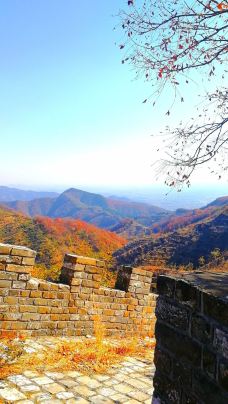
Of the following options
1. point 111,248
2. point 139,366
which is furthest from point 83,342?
point 111,248

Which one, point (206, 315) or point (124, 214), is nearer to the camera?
point (206, 315)

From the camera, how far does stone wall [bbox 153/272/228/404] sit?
2080 millimetres

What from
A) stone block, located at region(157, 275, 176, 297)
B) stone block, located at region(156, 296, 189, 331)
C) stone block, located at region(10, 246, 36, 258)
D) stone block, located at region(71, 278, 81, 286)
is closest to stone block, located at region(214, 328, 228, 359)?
stone block, located at region(156, 296, 189, 331)

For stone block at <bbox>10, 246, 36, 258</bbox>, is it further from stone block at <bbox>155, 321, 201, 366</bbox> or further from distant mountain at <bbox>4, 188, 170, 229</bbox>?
distant mountain at <bbox>4, 188, 170, 229</bbox>

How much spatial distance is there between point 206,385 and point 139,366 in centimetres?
437

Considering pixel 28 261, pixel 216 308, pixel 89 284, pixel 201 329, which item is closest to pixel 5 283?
pixel 28 261

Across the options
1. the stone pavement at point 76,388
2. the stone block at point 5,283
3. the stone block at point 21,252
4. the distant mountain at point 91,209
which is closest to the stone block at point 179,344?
the stone pavement at point 76,388

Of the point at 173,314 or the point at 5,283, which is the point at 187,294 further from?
the point at 5,283

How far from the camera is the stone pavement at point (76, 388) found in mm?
4277

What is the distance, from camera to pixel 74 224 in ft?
170

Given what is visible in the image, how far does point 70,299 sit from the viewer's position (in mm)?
7316

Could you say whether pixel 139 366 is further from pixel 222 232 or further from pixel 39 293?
pixel 222 232

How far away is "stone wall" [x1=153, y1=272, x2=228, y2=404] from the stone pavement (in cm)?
203

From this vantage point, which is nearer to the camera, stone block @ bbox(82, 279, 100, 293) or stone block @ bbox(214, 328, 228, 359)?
stone block @ bbox(214, 328, 228, 359)
